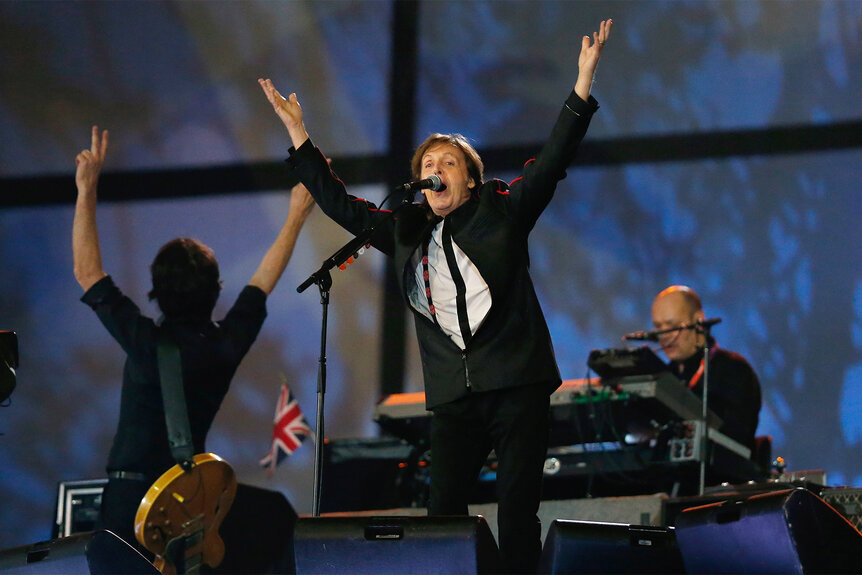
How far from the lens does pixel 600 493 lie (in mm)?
4801

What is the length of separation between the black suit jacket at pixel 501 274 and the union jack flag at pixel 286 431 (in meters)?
2.93

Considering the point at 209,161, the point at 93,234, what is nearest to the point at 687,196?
the point at 209,161

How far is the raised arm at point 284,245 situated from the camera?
4.04 m

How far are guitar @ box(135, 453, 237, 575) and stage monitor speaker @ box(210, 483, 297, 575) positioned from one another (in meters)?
0.83

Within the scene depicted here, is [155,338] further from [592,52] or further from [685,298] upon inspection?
[685,298]

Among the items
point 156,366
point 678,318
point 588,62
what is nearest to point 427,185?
point 588,62

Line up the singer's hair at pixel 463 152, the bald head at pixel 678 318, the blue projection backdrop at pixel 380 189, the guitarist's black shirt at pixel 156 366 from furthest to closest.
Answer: the blue projection backdrop at pixel 380 189, the bald head at pixel 678 318, the guitarist's black shirt at pixel 156 366, the singer's hair at pixel 463 152

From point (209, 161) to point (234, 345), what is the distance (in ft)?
10.3

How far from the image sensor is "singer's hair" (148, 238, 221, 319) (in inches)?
151

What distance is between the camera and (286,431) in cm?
586

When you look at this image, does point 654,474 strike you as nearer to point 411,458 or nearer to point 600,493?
point 600,493

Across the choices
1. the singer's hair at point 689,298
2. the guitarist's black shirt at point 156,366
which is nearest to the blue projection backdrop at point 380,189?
the singer's hair at point 689,298

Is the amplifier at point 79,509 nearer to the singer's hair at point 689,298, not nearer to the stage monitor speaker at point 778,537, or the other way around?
the singer's hair at point 689,298

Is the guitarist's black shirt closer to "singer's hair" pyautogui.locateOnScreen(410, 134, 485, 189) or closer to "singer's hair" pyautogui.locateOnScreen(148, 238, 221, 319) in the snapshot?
"singer's hair" pyautogui.locateOnScreen(148, 238, 221, 319)
